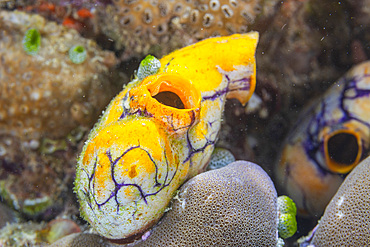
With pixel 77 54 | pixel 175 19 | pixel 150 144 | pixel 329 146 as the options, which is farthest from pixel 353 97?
pixel 77 54

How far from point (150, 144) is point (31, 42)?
1937mm

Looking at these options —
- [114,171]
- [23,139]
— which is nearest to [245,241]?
[114,171]

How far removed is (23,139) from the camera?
8.96 ft

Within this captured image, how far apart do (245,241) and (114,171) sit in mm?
888

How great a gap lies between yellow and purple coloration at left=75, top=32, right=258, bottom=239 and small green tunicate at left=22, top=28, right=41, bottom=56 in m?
1.30

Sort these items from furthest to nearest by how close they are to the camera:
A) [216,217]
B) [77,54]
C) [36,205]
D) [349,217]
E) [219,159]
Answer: [36,205], [77,54], [219,159], [349,217], [216,217]

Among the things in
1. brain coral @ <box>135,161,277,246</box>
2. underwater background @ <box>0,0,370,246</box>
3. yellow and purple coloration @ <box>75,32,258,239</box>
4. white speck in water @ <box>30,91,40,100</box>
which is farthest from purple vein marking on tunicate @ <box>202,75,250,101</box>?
white speck in water @ <box>30,91,40,100</box>

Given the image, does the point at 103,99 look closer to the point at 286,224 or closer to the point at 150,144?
the point at 150,144

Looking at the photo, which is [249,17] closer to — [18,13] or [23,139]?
[18,13]

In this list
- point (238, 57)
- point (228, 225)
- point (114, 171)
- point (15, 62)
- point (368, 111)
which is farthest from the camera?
point (15, 62)

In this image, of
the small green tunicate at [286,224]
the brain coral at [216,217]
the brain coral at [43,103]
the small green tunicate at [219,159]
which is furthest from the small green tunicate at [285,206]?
the brain coral at [43,103]

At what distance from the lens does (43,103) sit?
104 inches

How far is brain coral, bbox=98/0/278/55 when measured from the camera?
2561mm

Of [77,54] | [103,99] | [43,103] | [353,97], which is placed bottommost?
[43,103]
